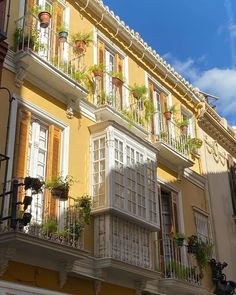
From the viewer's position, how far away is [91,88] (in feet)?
45.9

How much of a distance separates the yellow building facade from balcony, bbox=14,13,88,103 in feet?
0.10

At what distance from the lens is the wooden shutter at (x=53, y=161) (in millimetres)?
11164

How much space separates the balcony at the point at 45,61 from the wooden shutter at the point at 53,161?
3.08 ft

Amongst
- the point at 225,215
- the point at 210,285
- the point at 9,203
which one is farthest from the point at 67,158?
the point at 225,215

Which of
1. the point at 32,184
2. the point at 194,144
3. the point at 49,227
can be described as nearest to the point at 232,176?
the point at 194,144

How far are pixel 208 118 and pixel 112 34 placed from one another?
20.1 ft

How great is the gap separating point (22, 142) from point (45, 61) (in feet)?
6.12

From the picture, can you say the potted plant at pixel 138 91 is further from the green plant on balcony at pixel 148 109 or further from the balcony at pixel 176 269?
the balcony at pixel 176 269

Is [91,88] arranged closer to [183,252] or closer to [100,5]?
[100,5]

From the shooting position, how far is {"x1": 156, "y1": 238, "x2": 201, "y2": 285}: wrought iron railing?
1401 centimetres

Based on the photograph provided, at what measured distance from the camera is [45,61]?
1158cm

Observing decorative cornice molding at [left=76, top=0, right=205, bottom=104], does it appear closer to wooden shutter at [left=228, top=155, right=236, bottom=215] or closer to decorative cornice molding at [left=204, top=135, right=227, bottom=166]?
A: decorative cornice molding at [left=204, top=135, right=227, bottom=166]

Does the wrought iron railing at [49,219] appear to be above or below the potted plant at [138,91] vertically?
below

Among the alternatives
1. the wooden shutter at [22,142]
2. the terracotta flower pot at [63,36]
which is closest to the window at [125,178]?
the wooden shutter at [22,142]
